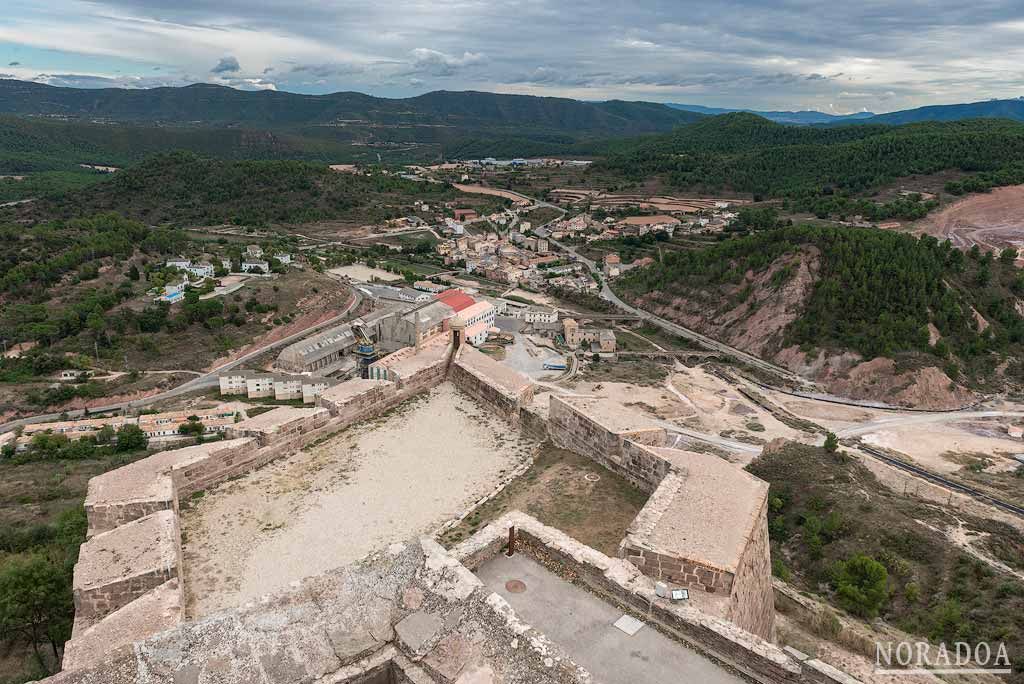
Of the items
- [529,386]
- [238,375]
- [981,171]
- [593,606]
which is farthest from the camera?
[981,171]

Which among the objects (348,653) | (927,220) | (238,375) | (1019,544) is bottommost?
(238,375)

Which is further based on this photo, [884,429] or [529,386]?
[884,429]

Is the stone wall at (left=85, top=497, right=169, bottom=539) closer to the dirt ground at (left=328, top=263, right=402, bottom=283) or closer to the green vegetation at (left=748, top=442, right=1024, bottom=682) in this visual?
the green vegetation at (left=748, top=442, right=1024, bottom=682)

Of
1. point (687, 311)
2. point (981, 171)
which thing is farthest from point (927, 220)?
point (687, 311)

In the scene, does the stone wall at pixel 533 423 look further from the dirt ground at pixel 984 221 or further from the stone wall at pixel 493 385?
the dirt ground at pixel 984 221

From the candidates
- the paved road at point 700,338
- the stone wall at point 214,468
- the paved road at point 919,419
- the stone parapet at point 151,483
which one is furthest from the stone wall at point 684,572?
the paved road at point 700,338

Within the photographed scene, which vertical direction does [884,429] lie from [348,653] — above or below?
below

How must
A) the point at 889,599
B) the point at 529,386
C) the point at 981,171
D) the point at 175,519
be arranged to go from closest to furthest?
1. the point at 175,519
2. the point at 529,386
3. the point at 889,599
4. the point at 981,171

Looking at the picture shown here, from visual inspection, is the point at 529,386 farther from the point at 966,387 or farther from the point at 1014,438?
the point at 966,387
